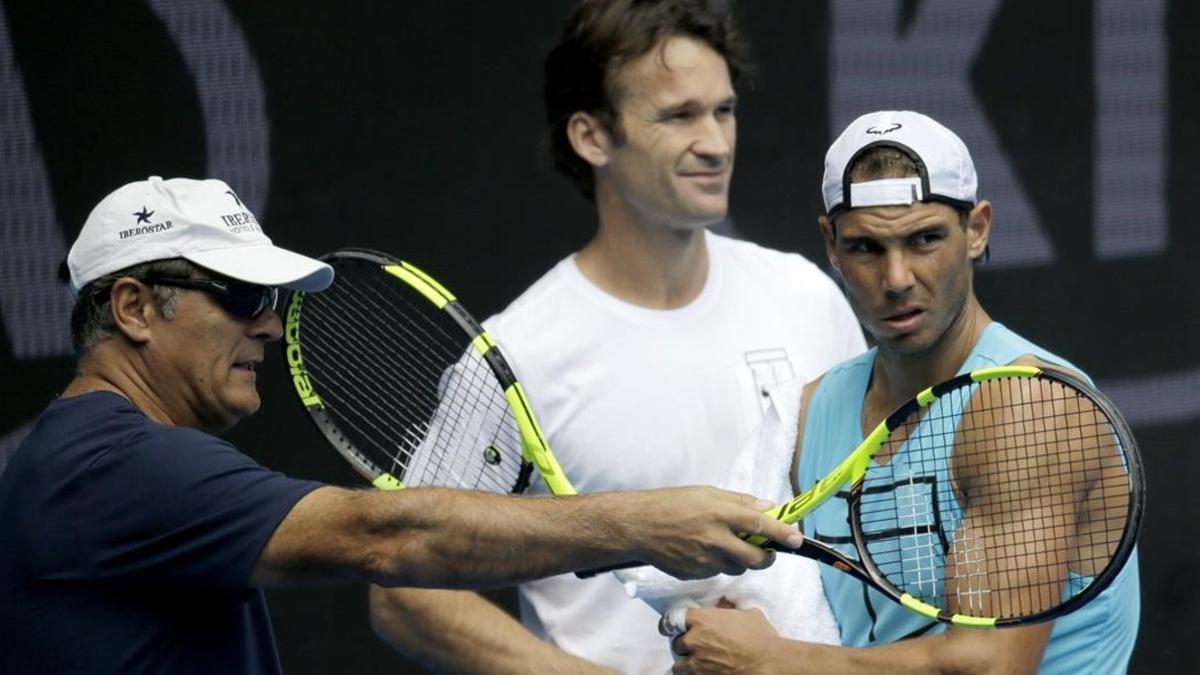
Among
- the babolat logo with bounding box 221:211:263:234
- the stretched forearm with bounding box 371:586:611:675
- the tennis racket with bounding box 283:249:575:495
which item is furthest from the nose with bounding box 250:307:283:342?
the stretched forearm with bounding box 371:586:611:675

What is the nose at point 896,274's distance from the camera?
2.67 meters

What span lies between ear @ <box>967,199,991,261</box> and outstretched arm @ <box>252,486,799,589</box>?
498 mm

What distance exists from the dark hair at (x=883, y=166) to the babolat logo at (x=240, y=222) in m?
0.78

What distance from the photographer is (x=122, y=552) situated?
94.1 inches

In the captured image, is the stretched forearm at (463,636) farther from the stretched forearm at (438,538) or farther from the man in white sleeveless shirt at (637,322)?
the stretched forearm at (438,538)

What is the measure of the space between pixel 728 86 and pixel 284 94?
2.65ft

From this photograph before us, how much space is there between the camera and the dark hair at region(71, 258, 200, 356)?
2.58 metres

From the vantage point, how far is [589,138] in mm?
3572

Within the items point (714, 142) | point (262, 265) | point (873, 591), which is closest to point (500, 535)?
point (262, 265)

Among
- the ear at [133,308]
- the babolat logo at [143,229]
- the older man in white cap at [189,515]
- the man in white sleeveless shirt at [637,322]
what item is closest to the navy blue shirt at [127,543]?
the older man in white cap at [189,515]

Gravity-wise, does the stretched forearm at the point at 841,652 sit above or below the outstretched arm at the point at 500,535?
below

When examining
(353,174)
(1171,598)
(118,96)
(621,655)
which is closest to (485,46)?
(353,174)

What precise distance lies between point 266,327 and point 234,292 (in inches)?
3.6

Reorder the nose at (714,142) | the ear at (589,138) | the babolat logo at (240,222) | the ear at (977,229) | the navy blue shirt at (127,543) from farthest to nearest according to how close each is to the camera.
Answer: the ear at (589,138) → the nose at (714,142) → the ear at (977,229) → the babolat logo at (240,222) → the navy blue shirt at (127,543)
